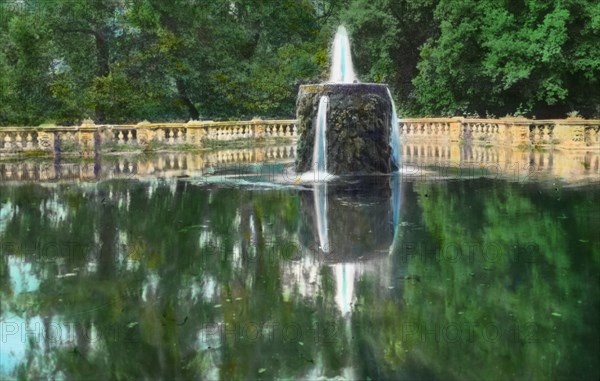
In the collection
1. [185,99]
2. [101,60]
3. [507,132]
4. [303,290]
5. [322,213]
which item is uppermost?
[101,60]

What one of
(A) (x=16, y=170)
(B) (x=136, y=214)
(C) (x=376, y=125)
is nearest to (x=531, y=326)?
(B) (x=136, y=214)

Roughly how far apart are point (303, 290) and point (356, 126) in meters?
11.0

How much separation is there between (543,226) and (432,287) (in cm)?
391

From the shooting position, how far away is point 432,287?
752 centimetres

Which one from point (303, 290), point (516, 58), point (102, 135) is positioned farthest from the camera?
point (516, 58)

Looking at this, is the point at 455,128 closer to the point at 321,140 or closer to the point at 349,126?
the point at 321,140

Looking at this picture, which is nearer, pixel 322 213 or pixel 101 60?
pixel 322 213

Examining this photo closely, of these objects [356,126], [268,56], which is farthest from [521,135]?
[268,56]

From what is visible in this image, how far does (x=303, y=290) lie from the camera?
24.6ft

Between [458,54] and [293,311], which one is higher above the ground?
[458,54]

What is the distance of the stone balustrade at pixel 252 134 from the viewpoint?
83.9ft

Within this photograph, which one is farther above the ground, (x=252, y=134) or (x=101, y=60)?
(x=101, y=60)

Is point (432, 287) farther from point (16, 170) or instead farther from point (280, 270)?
point (16, 170)

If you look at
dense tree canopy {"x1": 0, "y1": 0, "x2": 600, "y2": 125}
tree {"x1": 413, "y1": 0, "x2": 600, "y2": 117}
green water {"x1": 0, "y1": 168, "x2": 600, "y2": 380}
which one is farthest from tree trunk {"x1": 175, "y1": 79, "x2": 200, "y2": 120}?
green water {"x1": 0, "y1": 168, "x2": 600, "y2": 380}
